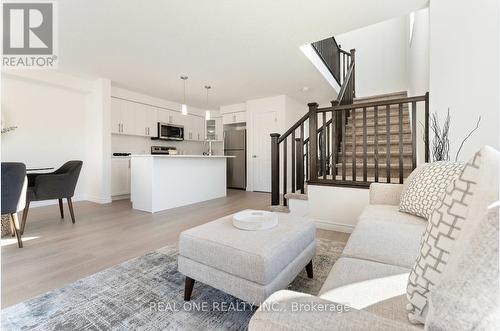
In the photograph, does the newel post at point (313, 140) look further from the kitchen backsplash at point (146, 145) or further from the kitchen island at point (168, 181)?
the kitchen backsplash at point (146, 145)

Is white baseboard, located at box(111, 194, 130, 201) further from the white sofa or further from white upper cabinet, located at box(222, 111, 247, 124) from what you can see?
the white sofa

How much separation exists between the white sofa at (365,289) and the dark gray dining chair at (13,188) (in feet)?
8.66

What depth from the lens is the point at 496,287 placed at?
1.22 feet

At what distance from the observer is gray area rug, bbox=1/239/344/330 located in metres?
1.17

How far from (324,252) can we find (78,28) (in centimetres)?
360

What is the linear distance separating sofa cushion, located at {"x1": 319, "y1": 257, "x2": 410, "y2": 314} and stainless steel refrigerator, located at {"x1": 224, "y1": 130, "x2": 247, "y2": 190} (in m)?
5.15

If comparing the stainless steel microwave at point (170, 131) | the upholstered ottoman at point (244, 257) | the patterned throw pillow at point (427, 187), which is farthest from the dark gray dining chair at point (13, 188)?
the stainless steel microwave at point (170, 131)

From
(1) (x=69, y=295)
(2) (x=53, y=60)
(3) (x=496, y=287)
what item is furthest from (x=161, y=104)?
(3) (x=496, y=287)

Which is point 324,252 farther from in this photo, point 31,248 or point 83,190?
point 83,190

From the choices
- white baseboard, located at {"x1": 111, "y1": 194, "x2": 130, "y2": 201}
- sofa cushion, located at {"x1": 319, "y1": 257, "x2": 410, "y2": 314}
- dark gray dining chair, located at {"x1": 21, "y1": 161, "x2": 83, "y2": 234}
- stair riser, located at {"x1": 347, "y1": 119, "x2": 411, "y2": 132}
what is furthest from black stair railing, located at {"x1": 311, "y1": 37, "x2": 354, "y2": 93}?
white baseboard, located at {"x1": 111, "y1": 194, "x2": 130, "y2": 201}

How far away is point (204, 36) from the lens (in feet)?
9.38

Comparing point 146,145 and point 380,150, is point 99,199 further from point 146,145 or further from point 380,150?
point 380,150

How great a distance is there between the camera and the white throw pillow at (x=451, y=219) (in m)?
0.44

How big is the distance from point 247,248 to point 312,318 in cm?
62
